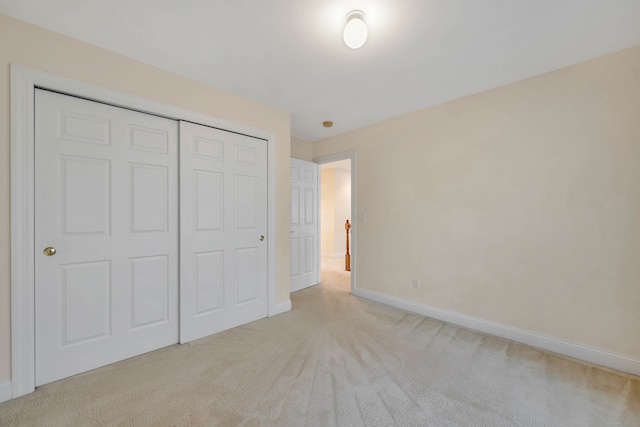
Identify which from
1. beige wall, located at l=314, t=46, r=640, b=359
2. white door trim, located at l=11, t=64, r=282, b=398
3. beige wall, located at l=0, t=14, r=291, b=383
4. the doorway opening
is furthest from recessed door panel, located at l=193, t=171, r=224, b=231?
the doorway opening

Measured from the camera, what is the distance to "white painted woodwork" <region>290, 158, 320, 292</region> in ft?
13.0

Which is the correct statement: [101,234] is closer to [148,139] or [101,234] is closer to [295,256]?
[148,139]

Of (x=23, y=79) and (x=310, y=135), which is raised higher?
(x=310, y=135)

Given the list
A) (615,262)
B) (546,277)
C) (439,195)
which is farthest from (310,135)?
(615,262)

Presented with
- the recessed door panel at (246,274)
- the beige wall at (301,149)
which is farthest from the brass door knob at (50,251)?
the beige wall at (301,149)

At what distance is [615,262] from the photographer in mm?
1979

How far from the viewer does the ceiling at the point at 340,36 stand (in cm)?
156

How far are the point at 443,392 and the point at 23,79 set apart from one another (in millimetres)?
3437

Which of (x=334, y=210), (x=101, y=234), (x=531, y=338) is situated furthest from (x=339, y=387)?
(x=334, y=210)

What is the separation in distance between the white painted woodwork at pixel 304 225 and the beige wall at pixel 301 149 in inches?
7.6

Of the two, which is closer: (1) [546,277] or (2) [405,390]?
(2) [405,390]

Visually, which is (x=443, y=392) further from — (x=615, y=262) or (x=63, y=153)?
(x=63, y=153)

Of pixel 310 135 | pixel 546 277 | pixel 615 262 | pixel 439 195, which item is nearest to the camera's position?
pixel 615 262

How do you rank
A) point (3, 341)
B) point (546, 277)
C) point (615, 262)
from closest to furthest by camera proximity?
1. point (3, 341)
2. point (615, 262)
3. point (546, 277)
